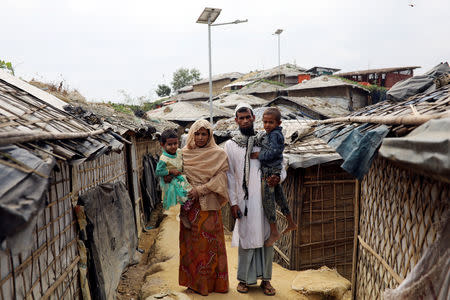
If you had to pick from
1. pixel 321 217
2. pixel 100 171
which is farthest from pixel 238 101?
pixel 100 171

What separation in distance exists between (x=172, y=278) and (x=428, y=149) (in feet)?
13.6

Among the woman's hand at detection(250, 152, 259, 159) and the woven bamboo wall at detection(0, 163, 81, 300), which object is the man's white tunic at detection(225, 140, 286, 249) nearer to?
the woman's hand at detection(250, 152, 259, 159)

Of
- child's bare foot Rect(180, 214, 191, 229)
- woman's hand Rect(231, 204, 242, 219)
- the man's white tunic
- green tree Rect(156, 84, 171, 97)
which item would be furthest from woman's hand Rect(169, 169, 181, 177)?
green tree Rect(156, 84, 171, 97)

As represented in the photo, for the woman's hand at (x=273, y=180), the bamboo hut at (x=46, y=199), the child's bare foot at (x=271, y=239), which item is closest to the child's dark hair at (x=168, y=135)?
the bamboo hut at (x=46, y=199)

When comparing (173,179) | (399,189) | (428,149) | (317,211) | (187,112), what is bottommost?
(317,211)

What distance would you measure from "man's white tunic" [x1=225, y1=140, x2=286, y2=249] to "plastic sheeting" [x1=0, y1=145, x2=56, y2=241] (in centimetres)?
257

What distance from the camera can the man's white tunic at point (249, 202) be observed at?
150 inches

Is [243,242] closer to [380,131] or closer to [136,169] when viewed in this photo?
[380,131]

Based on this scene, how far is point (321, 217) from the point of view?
5.79 meters

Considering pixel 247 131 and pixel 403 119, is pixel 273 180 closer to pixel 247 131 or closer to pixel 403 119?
pixel 247 131

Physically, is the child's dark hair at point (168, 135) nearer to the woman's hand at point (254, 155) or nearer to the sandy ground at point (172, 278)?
the woman's hand at point (254, 155)

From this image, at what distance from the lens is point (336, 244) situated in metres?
5.98

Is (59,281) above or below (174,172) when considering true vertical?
below

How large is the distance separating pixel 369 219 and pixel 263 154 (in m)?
1.41
